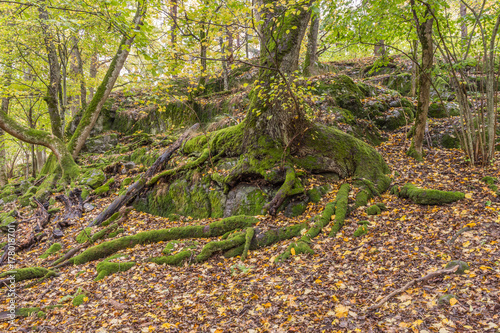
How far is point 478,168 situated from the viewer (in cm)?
609

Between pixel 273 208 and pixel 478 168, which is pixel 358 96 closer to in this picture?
pixel 478 168

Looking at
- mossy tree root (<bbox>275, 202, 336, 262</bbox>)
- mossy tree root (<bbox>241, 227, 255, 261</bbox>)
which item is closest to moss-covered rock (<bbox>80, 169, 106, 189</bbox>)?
mossy tree root (<bbox>241, 227, 255, 261</bbox>)

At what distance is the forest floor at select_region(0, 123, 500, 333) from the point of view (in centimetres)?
277

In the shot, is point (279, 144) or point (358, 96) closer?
point (279, 144)

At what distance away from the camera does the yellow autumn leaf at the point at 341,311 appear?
2.91 metres

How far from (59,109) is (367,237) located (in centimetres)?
1342

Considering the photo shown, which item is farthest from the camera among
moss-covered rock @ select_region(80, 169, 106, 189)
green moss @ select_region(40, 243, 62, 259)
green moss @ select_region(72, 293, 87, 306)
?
moss-covered rock @ select_region(80, 169, 106, 189)

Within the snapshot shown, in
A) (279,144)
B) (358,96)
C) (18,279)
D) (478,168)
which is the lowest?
(18,279)

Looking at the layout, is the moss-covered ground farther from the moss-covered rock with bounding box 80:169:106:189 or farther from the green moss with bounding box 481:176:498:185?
the moss-covered rock with bounding box 80:169:106:189

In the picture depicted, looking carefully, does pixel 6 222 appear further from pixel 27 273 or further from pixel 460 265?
pixel 460 265

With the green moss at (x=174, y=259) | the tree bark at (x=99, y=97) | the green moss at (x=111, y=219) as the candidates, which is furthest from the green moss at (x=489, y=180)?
the tree bark at (x=99, y=97)

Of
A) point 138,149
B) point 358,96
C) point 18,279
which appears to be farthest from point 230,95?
point 18,279

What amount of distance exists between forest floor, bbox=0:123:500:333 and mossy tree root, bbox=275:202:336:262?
134 mm

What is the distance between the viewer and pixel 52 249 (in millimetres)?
6207
